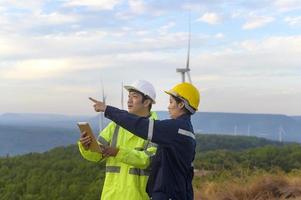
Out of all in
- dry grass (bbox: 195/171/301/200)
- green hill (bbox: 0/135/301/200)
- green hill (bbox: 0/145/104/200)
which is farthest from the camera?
green hill (bbox: 0/145/104/200)

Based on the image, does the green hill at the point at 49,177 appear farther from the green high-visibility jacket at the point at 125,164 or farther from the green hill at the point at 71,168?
the green high-visibility jacket at the point at 125,164

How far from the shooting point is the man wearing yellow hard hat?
14.2 feet

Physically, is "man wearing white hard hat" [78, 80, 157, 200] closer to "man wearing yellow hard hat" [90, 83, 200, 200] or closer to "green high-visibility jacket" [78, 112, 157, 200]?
"green high-visibility jacket" [78, 112, 157, 200]

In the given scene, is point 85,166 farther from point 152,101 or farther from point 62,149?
point 152,101

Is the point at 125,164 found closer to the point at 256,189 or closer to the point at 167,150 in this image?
the point at 167,150

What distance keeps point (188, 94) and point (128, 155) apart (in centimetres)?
71

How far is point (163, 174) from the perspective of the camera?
4516 millimetres

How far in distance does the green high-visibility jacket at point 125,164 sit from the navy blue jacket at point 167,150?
150 mm

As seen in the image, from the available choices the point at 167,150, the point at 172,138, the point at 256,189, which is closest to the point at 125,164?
the point at 167,150

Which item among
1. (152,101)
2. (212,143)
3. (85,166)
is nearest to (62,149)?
(85,166)

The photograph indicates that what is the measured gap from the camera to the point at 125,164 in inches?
189

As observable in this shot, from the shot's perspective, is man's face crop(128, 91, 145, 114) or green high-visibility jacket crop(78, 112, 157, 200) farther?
man's face crop(128, 91, 145, 114)

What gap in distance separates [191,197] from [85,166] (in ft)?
86.3

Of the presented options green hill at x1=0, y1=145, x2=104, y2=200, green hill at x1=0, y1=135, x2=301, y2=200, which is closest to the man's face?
green hill at x1=0, y1=135, x2=301, y2=200
